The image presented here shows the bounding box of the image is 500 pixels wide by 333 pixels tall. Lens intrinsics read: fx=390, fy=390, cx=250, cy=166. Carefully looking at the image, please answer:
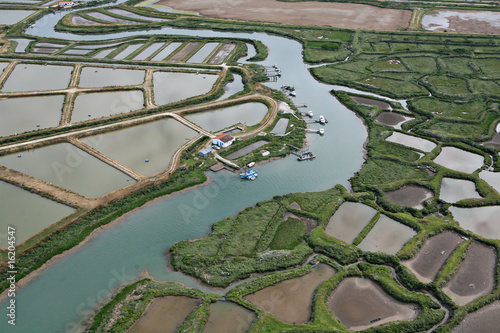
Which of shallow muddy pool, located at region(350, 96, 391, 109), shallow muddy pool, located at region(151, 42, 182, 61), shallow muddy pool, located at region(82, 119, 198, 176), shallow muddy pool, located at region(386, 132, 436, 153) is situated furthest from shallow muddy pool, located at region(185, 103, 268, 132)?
shallow muddy pool, located at region(151, 42, 182, 61)

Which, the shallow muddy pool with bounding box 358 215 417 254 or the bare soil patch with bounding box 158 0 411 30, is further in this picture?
the bare soil patch with bounding box 158 0 411 30

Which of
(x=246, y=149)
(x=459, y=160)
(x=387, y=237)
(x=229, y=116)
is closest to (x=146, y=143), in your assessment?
(x=246, y=149)

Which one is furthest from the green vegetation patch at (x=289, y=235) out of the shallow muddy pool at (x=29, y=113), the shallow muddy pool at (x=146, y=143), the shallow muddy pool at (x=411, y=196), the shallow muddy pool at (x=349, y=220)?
the shallow muddy pool at (x=29, y=113)

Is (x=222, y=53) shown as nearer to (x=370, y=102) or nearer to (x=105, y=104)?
(x=105, y=104)

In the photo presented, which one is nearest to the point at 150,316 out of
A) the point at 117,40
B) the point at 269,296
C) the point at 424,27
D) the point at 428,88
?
the point at 269,296

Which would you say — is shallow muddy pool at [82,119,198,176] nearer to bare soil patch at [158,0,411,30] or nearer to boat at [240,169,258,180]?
boat at [240,169,258,180]

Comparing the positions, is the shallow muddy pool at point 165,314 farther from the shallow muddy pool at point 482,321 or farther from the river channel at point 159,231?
the shallow muddy pool at point 482,321
